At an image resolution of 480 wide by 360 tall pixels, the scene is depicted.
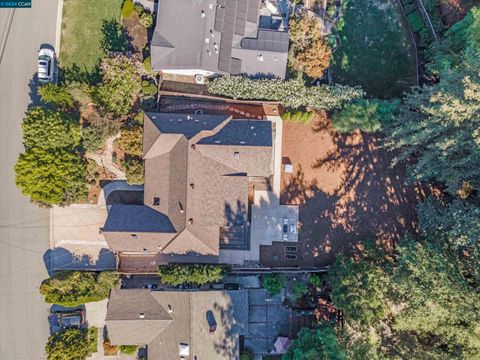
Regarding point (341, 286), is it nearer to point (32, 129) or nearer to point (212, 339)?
point (212, 339)

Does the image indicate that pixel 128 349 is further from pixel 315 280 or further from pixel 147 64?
pixel 147 64

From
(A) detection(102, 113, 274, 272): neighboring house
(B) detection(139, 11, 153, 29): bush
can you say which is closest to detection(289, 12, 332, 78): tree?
(A) detection(102, 113, 274, 272): neighboring house

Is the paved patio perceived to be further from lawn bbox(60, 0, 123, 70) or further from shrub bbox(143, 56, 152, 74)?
lawn bbox(60, 0, 123, 70)

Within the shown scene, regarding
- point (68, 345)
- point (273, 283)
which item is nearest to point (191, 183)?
point (273, 283)

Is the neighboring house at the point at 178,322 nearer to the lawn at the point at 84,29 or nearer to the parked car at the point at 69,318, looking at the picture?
the parked car at the point at 69,318

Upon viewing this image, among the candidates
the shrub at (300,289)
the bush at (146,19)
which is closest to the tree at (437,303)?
the shrub at (300,289)

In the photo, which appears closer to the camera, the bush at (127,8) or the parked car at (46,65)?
the parked car at (46,65)
